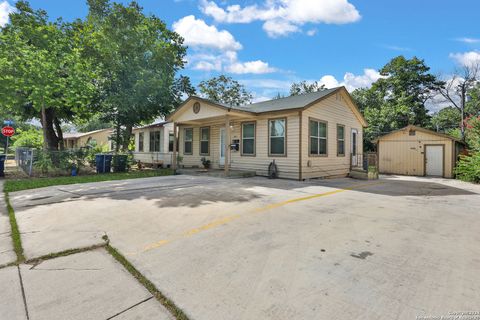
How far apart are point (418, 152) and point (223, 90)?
79.1 feet

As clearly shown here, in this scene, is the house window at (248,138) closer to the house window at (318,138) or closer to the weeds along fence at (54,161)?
the house window at (318,138)

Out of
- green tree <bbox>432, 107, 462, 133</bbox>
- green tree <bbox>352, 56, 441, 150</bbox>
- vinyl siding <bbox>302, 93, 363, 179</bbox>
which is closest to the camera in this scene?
vinyl siding <bbox>302, 93, 363, 179</bbox>

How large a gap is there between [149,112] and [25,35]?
7.48 m

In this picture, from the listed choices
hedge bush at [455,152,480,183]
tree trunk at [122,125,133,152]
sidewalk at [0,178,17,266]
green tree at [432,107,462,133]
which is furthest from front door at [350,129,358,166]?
green tree at [432,107,462,133]

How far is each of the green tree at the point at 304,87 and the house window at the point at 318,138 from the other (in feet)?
78.4

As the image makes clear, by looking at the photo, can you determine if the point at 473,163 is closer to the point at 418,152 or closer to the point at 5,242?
the point at 418,152

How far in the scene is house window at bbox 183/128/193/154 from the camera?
15.2 metres

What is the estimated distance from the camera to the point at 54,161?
1141 centimetres

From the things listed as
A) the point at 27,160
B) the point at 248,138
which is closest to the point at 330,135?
the point at 248,138

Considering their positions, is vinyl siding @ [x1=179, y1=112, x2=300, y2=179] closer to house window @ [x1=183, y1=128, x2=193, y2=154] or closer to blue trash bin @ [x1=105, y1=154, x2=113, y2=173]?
house window @ [x1=183, y1=128, x2=193, y2=154]

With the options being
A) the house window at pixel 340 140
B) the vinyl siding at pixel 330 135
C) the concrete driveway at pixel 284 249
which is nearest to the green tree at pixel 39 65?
the concrete driveway at pixel 284 249

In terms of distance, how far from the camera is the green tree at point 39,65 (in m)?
11.0

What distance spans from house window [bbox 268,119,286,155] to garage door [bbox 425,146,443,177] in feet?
35.0

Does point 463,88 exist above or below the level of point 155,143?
above
